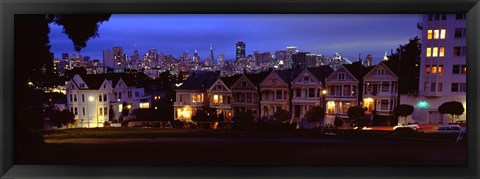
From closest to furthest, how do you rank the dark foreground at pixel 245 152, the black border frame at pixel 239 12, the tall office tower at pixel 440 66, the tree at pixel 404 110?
the black border frame at pixel 239 12 → the tall office tower at pixel 440 66 → the dark foreground at pixel 245 152 → the tree at pixel 404 110

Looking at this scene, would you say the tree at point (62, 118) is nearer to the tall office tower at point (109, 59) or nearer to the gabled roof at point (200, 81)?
the tall office tower at point (109, 59)

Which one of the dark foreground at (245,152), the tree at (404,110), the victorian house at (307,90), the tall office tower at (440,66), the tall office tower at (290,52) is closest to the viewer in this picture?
the tall office tower at (440,66)

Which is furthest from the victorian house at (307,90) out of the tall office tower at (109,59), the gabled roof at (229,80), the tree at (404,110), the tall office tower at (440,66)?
the tall office tower at (109,59)

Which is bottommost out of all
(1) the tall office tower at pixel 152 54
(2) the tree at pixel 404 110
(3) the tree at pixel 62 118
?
(3) the tree at pixel 62 118

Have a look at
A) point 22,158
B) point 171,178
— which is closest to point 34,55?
point 22,158

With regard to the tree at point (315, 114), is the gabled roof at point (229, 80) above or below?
above

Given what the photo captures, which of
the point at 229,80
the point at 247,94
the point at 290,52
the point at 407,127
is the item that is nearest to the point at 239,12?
the point at 290,52

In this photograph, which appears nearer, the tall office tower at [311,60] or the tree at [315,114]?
the tall office tower at [311,60]
